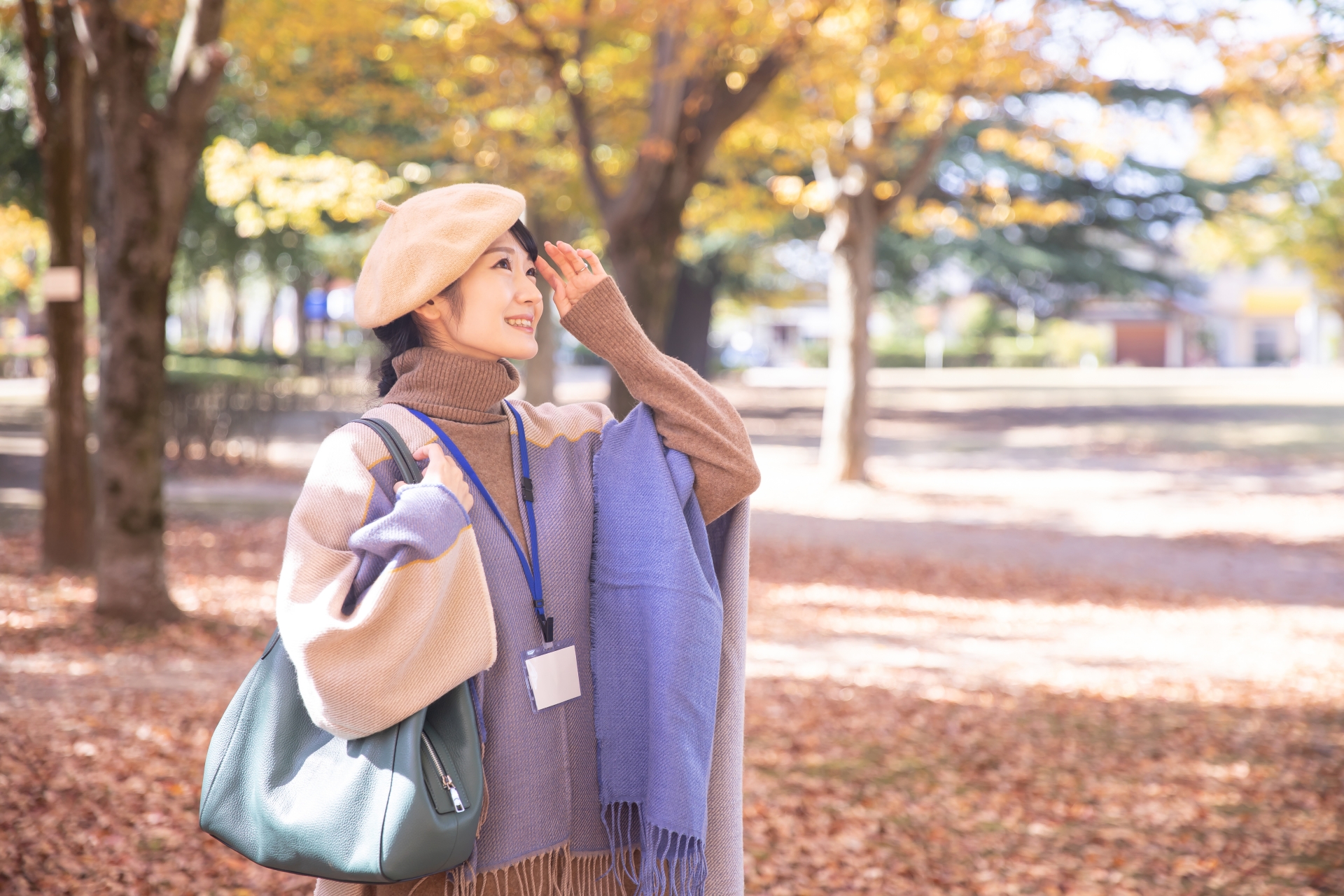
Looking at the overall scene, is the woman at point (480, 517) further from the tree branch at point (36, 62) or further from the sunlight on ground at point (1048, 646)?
Answer: the tree branch at point (36, 62)

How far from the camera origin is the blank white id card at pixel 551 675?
6.25ft

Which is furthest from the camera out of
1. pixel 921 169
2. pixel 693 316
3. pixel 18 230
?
pixel 693 316

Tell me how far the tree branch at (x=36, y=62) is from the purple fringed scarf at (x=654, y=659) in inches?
268

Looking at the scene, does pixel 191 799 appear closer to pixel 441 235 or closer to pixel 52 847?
pixel 52 847

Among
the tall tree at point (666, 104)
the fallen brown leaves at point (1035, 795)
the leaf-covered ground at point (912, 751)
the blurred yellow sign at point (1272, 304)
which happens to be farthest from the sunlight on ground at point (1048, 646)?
the blurred yellow sign at point (1272, 304)

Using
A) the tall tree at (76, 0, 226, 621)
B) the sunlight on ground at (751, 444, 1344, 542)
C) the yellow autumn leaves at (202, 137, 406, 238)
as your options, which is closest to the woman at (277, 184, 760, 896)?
the tall tree at (76, 0, 226, 621)

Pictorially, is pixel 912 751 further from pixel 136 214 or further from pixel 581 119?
pixel 581 119

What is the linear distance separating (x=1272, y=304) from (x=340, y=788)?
77.1 metres

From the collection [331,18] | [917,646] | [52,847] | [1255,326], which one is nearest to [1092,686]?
[917,646]

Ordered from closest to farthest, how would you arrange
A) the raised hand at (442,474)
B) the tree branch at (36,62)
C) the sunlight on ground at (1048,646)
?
1. the raised hand at (442,474)
2. the sunlight on ground at (1048,646)
3. the tree branch at (36,62)

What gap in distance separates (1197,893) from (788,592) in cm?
518

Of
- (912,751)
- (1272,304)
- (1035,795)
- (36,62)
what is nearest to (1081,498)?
(912,751)

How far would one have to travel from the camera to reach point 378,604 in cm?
164

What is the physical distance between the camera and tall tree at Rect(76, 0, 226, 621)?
6.20 meters
